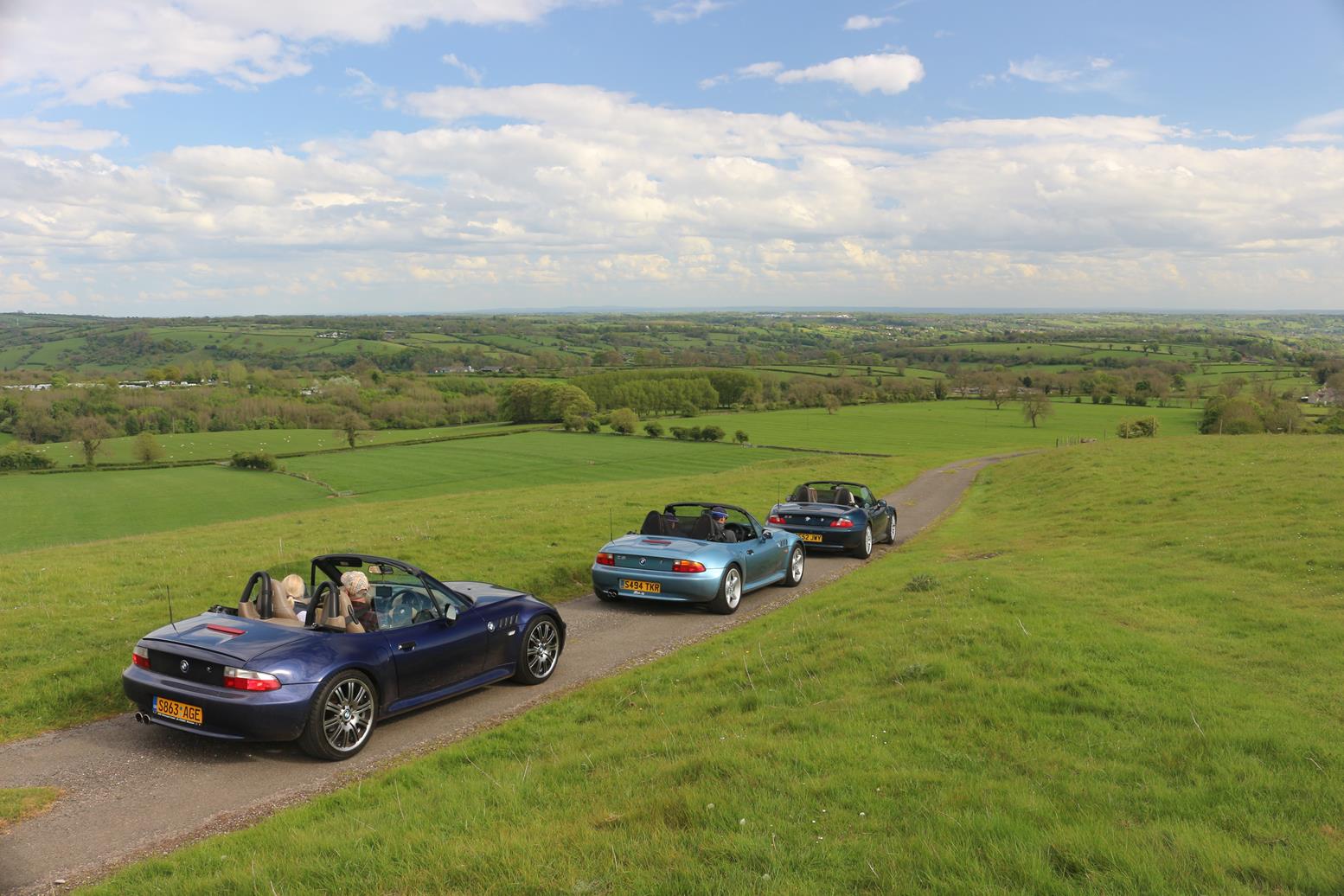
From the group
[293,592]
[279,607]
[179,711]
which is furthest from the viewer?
[293,592]

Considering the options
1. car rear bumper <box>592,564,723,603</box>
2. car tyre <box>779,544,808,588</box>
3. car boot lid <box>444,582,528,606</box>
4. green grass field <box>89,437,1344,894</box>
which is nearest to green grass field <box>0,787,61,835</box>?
green grass field <box>89,437,1344,894</box>

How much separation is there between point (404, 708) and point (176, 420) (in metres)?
106

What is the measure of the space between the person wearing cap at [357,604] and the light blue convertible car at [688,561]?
4.56 meters

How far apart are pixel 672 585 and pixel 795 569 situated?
10.9 feet

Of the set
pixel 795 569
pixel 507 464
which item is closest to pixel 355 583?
pixel 795 569

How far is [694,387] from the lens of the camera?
11725 cm

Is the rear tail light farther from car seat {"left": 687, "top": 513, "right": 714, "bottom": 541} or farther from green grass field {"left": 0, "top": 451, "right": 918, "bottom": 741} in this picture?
car seat {"left": 687, "top": 513, "right": 714, "bottom": 541}

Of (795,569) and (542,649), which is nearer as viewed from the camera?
(542,649)

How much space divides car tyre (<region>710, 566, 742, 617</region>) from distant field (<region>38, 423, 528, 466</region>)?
74.6 meters

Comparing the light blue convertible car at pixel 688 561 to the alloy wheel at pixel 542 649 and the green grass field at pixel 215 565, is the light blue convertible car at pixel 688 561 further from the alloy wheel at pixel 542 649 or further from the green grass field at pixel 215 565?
the alloy wheel at pixel 542 649

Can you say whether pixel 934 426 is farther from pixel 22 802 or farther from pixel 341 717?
pixel 22 802

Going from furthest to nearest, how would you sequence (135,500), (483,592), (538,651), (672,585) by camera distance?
(135,500), (672,585), (483,592), (538,651)

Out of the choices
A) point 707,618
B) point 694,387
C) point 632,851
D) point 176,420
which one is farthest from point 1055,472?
point 176,420

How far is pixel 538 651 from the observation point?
8781mm
